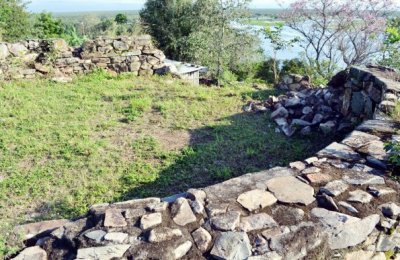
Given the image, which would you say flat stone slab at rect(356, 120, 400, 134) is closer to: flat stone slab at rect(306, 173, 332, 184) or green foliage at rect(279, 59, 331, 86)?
flat stone slab at rect(306, 173, 332, 184)

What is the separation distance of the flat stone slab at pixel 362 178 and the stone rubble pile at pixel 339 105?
57.1 inches

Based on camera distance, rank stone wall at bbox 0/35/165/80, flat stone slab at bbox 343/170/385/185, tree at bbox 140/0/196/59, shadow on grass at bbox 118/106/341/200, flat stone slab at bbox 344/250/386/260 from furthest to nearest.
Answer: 1. tree at bbox 140/0/196/59
2. stone wall at bbox 0/35/165/80
3. shadow on grass at bbox 118/106/341/200
4. flat stone slab at bbox 343/170/385/185
5. flat stone slab at bbox 344/250/386/260

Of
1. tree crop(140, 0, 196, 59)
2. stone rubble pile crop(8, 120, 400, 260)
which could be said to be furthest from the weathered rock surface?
tree crop(140, 0, 196, 59)

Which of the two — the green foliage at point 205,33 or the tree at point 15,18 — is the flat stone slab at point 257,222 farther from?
the tree at point 15,18

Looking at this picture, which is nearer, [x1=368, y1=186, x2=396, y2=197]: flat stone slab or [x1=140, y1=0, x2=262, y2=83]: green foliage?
[x1=368, y1=186, x2=396, y2=197]: flat stone slab

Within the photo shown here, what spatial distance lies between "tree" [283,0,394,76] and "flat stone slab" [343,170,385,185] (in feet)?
24.4

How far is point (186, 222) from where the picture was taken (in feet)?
6.97

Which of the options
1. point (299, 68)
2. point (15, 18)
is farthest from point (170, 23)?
point (15, 18)

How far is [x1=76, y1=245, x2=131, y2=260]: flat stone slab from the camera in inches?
74.2

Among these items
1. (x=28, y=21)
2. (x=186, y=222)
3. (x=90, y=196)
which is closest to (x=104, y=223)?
(x=186, y=222)

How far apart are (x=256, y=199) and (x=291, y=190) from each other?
28 centimetres

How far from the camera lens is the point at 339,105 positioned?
17.1 feet

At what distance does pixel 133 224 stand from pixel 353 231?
1.29 m

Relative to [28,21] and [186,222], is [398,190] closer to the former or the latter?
[186,222]
